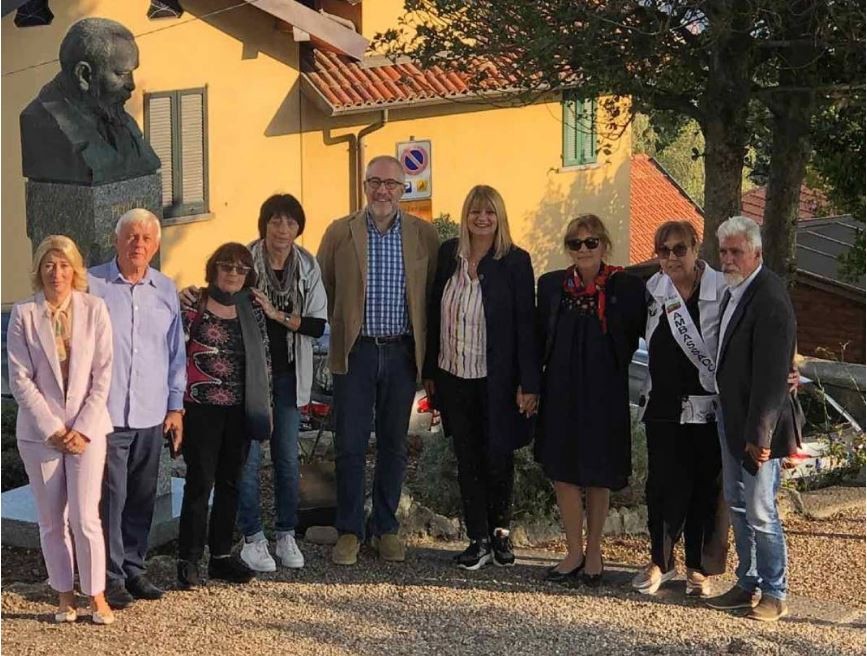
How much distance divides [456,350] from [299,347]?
74cm

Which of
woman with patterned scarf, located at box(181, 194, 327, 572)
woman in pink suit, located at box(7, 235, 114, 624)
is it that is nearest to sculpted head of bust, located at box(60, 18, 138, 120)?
woman with patterned scarf, located at box(181, 194, 327, 572)

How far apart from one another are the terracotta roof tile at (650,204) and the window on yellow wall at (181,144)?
12625 millimetres

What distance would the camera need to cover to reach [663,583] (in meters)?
7.06

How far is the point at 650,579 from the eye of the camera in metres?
6.99

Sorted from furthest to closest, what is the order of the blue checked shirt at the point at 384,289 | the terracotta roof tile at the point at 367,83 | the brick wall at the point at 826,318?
the terracotta roof tile at the point at 367,83 < the brick wall at the point at 826,318 < the blue checked shirt at the point at 384,289

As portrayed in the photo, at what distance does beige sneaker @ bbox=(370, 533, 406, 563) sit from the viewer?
7355mm

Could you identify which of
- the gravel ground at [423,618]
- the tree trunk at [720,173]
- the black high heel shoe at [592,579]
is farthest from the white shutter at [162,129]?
the black high heel shoe at [592,579]

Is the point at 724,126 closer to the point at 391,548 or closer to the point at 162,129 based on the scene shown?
the point at 391,548

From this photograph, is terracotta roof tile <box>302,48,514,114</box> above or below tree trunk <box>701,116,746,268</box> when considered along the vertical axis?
above

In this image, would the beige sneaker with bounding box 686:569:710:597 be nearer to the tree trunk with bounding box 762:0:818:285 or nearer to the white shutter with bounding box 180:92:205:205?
the tree trunk with bounding box 762:0:818:285

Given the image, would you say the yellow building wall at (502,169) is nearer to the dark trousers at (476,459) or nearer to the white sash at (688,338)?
the dark trousers at (476,459)

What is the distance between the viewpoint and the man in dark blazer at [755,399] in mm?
6312

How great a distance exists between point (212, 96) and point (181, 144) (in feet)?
2.71

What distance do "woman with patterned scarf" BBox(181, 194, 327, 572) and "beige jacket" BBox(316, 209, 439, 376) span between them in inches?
6.1
